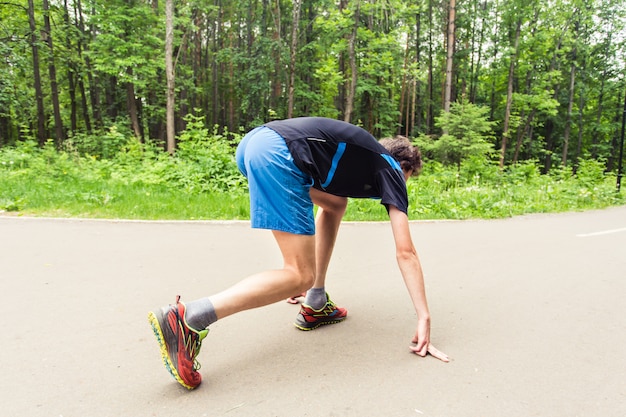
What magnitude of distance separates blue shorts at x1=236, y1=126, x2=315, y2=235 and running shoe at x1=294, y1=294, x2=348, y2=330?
817mm

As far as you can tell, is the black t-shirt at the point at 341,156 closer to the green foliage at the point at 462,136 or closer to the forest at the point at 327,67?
the forest at the point at 327,67

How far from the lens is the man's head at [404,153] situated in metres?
2.63

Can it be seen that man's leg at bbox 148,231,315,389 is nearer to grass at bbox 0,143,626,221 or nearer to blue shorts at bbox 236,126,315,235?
blue shorts at bbox 236,126,315,235

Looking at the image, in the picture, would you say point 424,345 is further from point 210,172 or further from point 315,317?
point 210,172

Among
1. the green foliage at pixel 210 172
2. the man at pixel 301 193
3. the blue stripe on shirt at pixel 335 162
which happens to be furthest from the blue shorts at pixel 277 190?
the green foliage at pixel 210 172

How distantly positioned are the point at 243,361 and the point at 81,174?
963 centimetres

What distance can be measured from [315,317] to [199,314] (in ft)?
3.46

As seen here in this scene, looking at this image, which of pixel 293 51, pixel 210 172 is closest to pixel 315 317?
pixel 210 172

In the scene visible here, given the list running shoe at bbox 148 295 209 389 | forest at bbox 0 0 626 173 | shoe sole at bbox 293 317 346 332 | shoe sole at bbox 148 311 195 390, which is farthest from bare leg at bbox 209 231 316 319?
forest at bbox 0 0 626 173

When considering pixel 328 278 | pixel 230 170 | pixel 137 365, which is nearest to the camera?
pixel 137 365

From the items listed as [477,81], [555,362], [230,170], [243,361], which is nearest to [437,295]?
[555,362]

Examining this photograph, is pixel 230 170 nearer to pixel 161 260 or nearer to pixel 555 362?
pixel 161 260

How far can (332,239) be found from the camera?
3.03 m

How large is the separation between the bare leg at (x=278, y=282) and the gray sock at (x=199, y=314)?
0.03 metres
